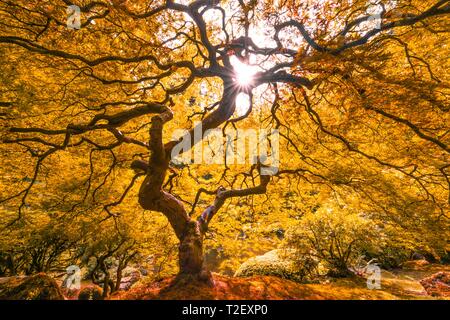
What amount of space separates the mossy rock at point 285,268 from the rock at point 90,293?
7.10m

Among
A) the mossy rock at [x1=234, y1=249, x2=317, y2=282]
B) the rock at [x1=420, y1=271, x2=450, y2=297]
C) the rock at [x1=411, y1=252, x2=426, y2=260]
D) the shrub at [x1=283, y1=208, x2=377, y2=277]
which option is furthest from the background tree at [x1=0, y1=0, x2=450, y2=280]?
the rock at [x1=411, y1=252, x2=426, y2=260]

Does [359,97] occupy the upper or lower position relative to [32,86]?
lower

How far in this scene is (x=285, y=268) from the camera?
7.38 m

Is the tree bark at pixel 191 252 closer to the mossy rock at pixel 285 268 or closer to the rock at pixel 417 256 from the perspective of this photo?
the mossy rock at pixel 285 268

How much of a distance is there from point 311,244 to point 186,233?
579 cm

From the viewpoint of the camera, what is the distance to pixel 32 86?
4.10 m

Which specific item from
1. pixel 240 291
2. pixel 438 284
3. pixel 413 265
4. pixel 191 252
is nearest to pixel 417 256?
pixel 413 265

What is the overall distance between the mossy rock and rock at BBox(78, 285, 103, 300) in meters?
7.10

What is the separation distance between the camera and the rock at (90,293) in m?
10.3

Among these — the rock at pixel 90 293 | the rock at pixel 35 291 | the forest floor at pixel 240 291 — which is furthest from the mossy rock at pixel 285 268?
the rock at pixel 90 293

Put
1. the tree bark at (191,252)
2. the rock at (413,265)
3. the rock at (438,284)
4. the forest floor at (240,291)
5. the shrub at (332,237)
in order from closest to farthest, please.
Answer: the forest floor at (240,291) → the tree bark at (191,252) → the rock at (438,284) → the shrub at (332,237) → the rock at (413,265)

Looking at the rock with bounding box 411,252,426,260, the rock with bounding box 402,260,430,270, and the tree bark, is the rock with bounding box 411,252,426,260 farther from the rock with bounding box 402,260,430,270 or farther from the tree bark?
the tree bark
